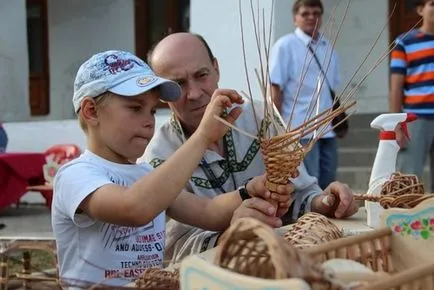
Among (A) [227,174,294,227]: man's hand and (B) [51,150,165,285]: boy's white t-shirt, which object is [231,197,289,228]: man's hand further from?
(B) [51,150,165,285]: boy's white t-shirt

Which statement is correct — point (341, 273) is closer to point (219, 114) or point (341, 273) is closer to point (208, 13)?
point (219, 114)

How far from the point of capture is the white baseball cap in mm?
1853

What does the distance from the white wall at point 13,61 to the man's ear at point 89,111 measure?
22.4ft

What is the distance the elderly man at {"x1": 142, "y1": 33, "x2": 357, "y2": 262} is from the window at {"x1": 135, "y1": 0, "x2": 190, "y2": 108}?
8.22 m

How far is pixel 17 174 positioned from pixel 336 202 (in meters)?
5.29

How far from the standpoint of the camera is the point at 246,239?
1.13 meters

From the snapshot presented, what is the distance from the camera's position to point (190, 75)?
2.29 m

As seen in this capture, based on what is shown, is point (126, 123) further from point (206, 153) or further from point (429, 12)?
point (429, 12)

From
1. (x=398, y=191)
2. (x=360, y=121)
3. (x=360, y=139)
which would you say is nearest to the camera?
(x=398, y=191)

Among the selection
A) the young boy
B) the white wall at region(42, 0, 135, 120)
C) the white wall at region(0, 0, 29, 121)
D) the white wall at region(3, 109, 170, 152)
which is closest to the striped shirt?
the young boy

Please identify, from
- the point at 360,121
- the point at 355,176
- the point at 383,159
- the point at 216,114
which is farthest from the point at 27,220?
the point at 216,114

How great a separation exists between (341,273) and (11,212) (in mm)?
7026

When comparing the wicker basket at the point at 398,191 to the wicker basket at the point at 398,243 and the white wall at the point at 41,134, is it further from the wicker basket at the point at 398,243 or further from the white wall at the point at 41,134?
the white wall at the point at 41,134

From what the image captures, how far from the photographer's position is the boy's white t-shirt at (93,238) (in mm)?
1791
